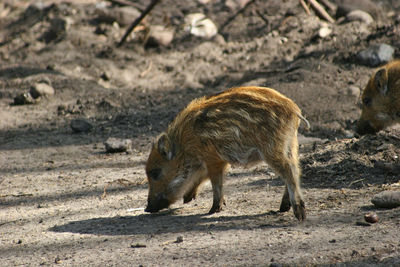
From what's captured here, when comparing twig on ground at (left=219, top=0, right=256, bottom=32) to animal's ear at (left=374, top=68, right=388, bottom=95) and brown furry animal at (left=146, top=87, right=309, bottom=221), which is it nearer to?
animal's ear at (left=374, top=68, right=388, bottom=95)

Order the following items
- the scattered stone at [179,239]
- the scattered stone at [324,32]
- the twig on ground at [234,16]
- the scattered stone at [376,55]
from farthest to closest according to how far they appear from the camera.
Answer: the twig on ground at [234,16], the scattered stone at [324,32], the scattered stone at [376,55], the scattered stone at [179,239]

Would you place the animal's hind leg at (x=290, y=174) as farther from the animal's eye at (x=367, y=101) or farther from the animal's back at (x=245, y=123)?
the animal's eye at (x=367, y=101)

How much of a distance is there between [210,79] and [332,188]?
20.8 ft

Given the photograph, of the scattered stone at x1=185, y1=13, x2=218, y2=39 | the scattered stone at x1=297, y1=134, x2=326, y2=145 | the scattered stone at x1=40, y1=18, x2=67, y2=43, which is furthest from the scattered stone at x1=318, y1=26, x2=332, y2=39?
the scattered stone at x1=40, y1=18, x2=67, y2=43

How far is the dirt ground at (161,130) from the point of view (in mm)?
4859

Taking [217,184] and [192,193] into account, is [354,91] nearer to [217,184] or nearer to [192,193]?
→ [192,193]

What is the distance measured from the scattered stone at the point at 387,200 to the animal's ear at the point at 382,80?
2.61 m

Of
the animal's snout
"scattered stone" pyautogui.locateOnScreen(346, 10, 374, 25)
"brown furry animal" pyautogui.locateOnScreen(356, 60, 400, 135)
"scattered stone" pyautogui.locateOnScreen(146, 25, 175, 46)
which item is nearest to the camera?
the animal's snout

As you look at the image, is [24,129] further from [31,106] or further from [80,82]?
[80,82]

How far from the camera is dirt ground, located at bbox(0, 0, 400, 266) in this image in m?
4.86

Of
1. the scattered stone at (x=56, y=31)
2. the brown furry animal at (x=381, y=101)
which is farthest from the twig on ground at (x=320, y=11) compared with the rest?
the scattered stone at (x=56, y=31)

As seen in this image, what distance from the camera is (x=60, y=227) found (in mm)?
5688

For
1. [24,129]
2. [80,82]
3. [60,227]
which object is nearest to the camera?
[60,227]

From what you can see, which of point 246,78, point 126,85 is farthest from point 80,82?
point 246,78
